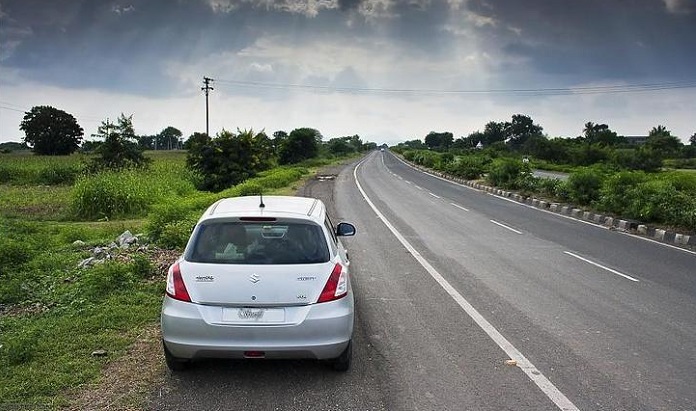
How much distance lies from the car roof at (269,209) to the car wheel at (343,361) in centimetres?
119

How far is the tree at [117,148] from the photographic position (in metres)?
30.9

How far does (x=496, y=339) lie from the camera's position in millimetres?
5809

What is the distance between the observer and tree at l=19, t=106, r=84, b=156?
73.8 m

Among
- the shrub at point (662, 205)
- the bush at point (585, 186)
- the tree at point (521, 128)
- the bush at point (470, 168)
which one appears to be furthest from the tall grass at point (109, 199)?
the tree at point (521, 128)

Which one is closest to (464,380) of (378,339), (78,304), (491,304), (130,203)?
(378,339)

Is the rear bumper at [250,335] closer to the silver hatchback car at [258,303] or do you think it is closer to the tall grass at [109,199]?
the silver hatchback car at [258,303]

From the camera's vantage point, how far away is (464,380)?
475 cm

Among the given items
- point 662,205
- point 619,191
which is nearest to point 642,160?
point 619,191

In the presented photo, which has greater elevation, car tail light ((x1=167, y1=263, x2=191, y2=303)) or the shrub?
car tail light ((x1=167, y1=263, x2=191, y2=303))

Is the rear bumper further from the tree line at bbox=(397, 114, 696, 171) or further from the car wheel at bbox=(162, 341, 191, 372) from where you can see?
the tree line at bbox=(397, 114, 696, 171)

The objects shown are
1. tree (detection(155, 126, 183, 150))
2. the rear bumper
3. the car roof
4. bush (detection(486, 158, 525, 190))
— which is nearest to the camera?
the rear bumper

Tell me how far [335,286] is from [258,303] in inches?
25.8

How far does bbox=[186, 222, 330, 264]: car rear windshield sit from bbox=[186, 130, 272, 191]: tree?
84.6ft

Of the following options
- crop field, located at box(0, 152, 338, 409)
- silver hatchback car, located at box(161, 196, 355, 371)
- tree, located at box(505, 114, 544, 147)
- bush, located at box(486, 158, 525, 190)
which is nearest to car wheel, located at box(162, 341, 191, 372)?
silver hatchback car, located at box(161, 196, 355, 371)
